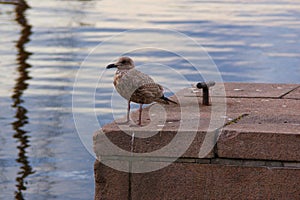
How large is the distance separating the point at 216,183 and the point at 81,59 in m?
10.2

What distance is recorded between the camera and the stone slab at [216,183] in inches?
202

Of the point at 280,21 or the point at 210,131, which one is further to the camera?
the point at 280,21

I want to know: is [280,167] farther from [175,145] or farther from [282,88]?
Result: [282,88]

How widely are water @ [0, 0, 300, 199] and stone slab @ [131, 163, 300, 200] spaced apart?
8.86 feet

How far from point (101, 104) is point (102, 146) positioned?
6.39 meters

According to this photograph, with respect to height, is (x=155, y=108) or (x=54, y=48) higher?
(x=155, y=108)

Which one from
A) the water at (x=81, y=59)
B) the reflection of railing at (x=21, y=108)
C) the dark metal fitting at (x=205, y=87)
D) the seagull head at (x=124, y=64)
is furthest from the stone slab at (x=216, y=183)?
the reflection of railing at (x=21, y=108)

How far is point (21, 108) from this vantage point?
12008 millimetres

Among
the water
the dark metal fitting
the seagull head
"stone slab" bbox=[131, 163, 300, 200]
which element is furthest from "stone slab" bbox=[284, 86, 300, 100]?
the seagull head

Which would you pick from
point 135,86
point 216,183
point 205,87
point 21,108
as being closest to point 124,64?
point 135,86

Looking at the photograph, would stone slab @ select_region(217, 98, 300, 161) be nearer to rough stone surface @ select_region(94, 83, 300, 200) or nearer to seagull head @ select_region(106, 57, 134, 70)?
rough stone surface @ select_region(94, 83, 300, 200)

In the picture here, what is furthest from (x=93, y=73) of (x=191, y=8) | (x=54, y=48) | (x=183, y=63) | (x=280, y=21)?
(x=191, y=8)

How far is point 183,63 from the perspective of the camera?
14211mm

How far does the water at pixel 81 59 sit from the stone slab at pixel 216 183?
2701mm
